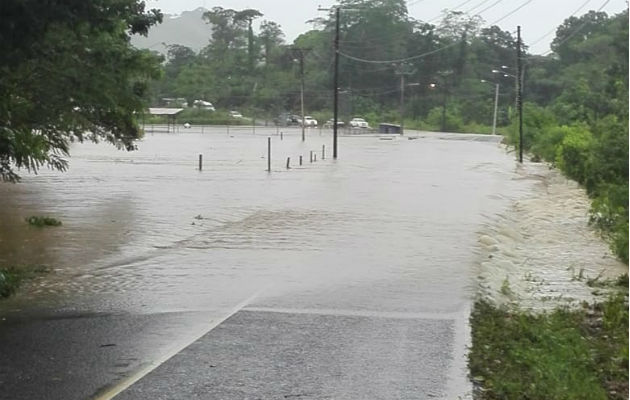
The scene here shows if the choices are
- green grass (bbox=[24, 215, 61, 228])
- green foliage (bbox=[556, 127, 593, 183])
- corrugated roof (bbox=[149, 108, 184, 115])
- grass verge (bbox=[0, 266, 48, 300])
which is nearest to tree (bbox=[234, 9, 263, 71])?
corrugated roof (bbox=[149, 108, 184, 115])

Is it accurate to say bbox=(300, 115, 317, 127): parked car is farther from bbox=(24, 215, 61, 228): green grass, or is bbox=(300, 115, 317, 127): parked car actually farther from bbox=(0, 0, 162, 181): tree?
bbox=(0, 0, 162, 181): tree

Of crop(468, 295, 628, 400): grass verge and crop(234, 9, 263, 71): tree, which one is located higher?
crop(234, 9, 263, 71): tree

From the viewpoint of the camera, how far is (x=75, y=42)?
1342 centimetres

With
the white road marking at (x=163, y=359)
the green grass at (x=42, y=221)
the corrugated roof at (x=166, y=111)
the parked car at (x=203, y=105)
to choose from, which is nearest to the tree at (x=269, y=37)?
the parked car at (x=203, y=105)

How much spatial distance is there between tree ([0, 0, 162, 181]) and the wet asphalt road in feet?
6.88

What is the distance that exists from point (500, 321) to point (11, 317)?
16.5 feet

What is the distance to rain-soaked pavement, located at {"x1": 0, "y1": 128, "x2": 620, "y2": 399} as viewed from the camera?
7297mm

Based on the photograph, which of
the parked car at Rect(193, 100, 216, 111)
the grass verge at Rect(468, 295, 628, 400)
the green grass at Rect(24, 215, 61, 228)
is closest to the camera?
the grass verge at Rect(468, 295, 628, 400)

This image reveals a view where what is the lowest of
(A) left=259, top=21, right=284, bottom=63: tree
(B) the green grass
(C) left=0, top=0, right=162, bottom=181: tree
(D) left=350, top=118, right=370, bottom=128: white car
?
(D) left=350, top=118, right=370, bottom=128: white car

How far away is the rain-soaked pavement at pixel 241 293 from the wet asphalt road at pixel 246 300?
29mm

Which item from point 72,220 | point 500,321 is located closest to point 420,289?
point 500,321

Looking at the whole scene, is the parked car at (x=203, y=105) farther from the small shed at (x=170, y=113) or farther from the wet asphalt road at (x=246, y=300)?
the wet asphalt road at (x=246, y=300)

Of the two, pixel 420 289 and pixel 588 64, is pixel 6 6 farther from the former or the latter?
pixel 588 64

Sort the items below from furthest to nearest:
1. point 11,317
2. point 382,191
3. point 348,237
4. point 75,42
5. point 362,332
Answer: point 382,191 → point 348,237 → point 75,42 → point 11,317 → point 362,332
